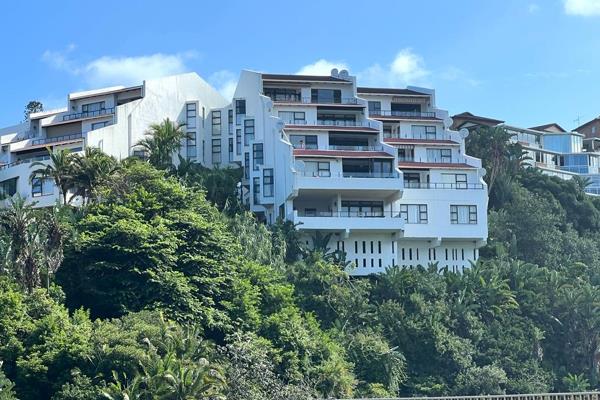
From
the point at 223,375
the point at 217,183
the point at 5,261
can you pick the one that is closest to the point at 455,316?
the point at 217,183

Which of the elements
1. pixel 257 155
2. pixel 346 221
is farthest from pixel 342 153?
pixel 257 155

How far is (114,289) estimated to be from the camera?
5341 cm

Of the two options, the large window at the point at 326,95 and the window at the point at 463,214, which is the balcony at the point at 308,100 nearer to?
the large window at the point at 326,95

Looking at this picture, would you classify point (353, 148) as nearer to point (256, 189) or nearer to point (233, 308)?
point (256, 189)

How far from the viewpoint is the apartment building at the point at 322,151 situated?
232 ft

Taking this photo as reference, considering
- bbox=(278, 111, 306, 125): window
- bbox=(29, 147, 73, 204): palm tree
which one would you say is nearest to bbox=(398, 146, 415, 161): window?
bbox=(278, 111, 306, 125): window

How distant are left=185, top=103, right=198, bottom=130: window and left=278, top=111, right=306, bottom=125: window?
6005mm

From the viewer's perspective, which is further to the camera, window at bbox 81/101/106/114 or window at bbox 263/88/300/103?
window at bbox 81/101/106/114

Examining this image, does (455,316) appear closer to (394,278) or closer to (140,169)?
(394,278)

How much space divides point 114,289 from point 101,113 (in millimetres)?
27876

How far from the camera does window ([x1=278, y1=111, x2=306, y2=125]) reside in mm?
75812

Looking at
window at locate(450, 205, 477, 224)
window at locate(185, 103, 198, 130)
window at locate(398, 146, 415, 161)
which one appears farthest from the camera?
window at locate(185, 103, 198, 130)

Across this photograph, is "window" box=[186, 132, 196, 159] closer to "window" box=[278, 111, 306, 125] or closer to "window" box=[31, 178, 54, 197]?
"window" box=[278, 111, 306, 125]

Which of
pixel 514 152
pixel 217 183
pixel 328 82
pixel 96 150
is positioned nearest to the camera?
pixel 96 150
